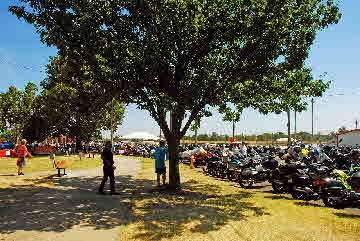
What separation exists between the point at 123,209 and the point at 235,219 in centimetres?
326

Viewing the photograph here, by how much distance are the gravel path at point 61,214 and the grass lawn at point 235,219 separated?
0.52 m

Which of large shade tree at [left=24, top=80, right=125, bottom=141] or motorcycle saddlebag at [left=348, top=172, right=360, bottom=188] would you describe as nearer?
motorcycle saddlebag at [left=348, top=172, right=360, bottom=188]

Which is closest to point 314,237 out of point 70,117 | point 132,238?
point 132,238

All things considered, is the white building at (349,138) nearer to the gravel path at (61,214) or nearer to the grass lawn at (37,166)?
the grass lawn at (37,166)

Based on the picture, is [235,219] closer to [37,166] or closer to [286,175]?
[286,175]

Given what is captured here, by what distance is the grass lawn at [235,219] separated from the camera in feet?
21.8

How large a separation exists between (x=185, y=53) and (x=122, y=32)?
251 cm

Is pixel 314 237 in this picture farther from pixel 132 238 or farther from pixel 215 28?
pixel 215 28

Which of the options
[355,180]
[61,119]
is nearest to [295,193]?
[355,180]

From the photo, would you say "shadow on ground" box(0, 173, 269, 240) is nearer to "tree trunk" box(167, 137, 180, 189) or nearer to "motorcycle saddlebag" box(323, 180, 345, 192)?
"tree trunk" box(167, 137, 180, 189)

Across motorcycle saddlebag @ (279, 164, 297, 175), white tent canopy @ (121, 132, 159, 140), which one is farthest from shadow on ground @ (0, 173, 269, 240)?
white tent canopy @ (121, 132, 159, 140)

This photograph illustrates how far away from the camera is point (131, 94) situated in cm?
1135

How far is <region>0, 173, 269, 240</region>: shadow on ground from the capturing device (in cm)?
712

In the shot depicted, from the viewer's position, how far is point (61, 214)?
8.08 m
